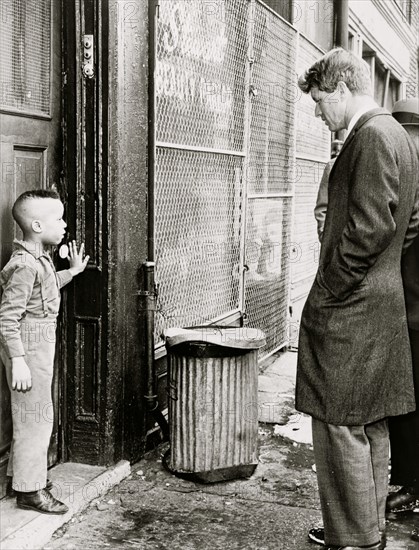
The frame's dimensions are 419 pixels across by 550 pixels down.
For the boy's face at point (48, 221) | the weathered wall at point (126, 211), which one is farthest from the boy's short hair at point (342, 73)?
the boy's face at point (48, 221)

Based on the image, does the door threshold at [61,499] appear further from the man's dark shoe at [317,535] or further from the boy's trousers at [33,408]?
the man's dark shoe at [317,535]

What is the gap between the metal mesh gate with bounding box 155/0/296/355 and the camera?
5.28 meters

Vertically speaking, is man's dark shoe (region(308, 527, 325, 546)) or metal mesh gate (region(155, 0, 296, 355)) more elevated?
metal mesh gate (region(155, 0, 296, 355))

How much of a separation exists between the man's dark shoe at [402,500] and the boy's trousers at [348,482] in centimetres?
65

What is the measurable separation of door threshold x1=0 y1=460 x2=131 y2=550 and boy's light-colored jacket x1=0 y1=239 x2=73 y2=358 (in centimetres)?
77

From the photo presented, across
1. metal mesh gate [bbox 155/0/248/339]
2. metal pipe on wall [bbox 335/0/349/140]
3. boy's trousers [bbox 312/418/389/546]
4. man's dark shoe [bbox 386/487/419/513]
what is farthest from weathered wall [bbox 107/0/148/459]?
metal pipe on wall [bbox 335/0/349/140]

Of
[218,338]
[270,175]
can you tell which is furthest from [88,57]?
[270,175]

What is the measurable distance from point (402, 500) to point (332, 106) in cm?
206

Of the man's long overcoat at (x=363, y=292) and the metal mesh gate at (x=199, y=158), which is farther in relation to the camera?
the metal mesh gate at (x=199, y=158)

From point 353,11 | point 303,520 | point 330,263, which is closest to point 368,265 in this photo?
point 330,263

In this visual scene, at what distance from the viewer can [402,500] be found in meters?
4.21

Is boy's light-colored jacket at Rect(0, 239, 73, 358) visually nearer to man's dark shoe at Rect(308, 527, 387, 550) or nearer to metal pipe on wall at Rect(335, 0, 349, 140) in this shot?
man's dark shoe at Rect(308, 527, 387, 550)

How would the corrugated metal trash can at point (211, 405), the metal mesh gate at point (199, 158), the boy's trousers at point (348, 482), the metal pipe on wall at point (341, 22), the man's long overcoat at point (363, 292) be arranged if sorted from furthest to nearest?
the metal pipe on wall at point (341, 22)
the metal mesh gate at point (199, 158)
the corrugated metal trash can at point (211, 405)
the boy's trousers at point (348, 482)
the man's long overcoat at point (363, 292)

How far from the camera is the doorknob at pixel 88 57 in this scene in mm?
4188
